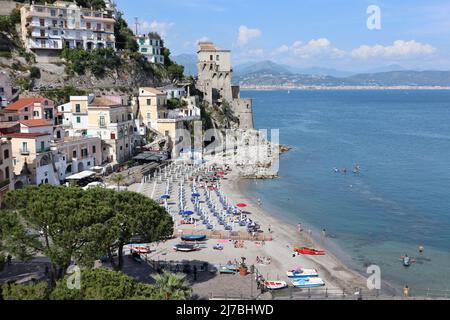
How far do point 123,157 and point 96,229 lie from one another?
35.5 meters

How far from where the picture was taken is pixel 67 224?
20047mm

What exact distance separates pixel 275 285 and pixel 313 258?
6.75m

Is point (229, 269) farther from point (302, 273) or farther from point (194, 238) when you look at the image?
point (194, 238)

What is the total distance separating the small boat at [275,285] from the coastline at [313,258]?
113 inches

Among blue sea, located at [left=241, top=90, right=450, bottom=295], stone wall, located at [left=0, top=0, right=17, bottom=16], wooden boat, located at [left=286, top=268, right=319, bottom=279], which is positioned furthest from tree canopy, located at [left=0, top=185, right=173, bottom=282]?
stone wall, located at [left=0, top=0, right=17, bottom=16]

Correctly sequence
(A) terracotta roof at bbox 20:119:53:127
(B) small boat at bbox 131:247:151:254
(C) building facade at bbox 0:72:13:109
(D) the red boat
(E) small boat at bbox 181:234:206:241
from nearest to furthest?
(B) small boat at bbox 131:247:151:254 < (D) the red boat < (E) small boat at bbox 181:234:206:241 < (A) terracotta roof at bbox 20:119:53:127 < (C) building facade at bbox 0:72:13:109

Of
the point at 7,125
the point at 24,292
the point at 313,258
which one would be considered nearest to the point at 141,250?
the point at 313,258

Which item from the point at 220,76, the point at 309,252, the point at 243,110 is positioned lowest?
the point at 309,252

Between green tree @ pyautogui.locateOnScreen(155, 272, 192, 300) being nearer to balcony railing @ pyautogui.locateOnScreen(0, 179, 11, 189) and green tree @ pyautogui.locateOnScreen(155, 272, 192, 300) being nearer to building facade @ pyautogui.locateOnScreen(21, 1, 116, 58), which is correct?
balcony railing @ pyautogui.locateOnScreen(0, 179, 11, 189)

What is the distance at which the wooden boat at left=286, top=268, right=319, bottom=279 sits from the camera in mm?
27562

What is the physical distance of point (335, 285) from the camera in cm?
2709

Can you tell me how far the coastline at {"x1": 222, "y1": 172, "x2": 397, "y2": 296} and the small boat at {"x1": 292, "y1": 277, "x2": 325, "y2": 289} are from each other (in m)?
0.62
